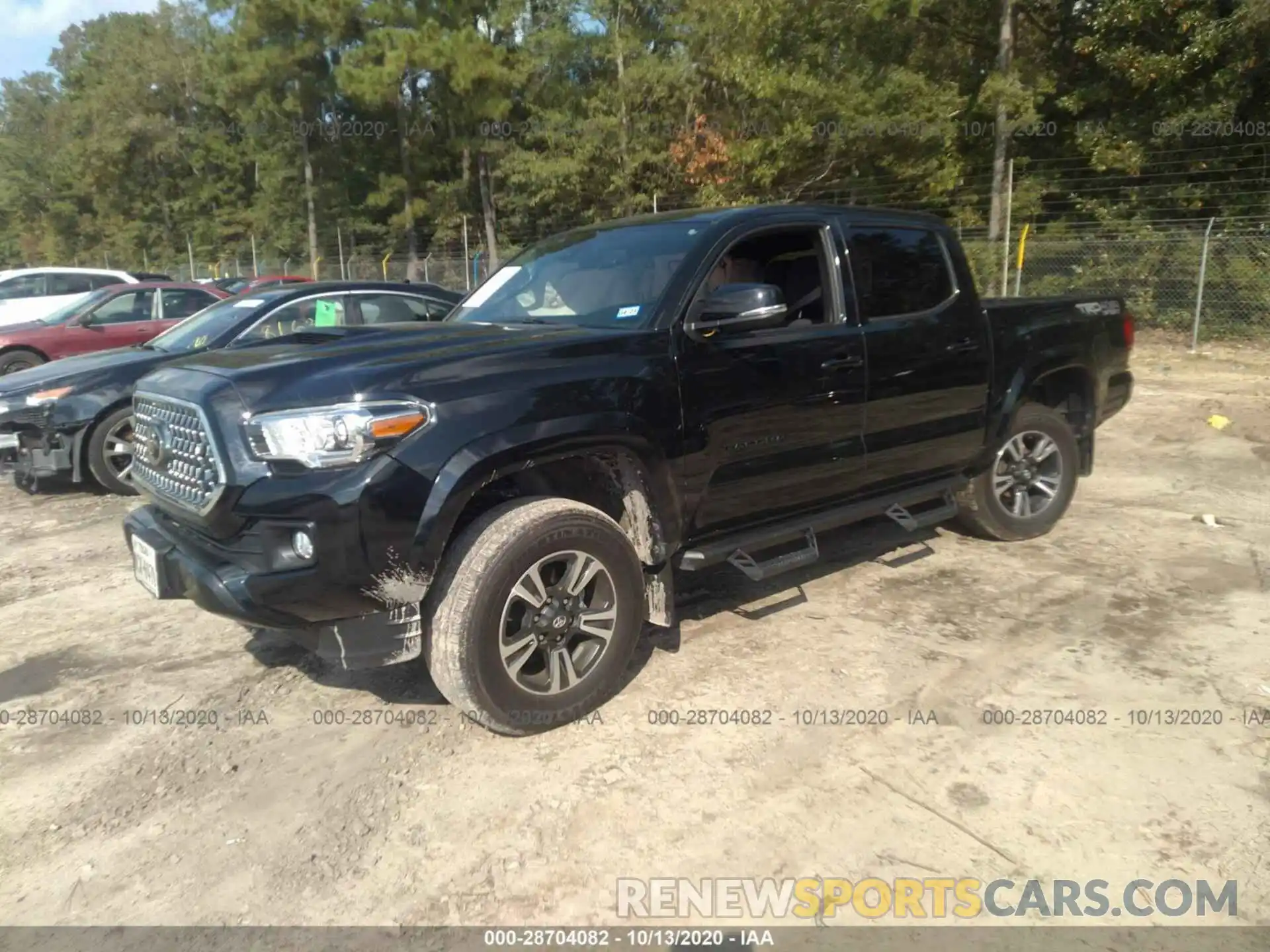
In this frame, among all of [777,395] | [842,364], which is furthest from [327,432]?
[842,364]

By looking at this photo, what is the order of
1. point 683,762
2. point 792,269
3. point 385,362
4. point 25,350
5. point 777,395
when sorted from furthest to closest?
1. point 25,350
2. point 792,269
3. point 777,395
4. point 683,762
5. point 385,362

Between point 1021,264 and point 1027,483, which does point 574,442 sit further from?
point 1021,264

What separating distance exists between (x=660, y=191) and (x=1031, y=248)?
13940 mm

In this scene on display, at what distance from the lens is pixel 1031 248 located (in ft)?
52.2

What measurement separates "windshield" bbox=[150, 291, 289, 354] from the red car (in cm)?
401

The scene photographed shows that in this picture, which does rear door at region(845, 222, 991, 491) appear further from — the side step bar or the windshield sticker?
the windshield sticker

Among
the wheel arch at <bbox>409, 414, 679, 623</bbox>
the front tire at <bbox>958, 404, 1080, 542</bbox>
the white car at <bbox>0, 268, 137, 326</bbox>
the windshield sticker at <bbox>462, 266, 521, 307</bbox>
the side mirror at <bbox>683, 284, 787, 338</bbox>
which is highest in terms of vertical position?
the white car at <bbox>0, 268, 137, 326</bbox>

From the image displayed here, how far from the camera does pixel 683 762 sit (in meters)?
3.40

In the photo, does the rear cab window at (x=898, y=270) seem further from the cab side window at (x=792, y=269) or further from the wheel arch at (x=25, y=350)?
the wheel arch at (x=25, y=350)

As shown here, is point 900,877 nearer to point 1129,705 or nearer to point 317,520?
point 1129,705

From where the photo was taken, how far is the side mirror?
12.4 ft

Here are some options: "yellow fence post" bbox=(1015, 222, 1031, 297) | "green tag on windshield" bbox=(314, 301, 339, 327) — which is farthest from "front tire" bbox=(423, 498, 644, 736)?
"yellow fence post" bbox=(1015, 222, 1031, 297)

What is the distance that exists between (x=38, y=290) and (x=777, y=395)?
15.9 m

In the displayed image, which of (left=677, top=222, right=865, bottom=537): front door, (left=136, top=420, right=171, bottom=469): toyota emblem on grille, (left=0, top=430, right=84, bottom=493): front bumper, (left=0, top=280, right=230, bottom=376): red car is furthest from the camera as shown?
(left=0, top=280, right=230, bottom=376): red car
